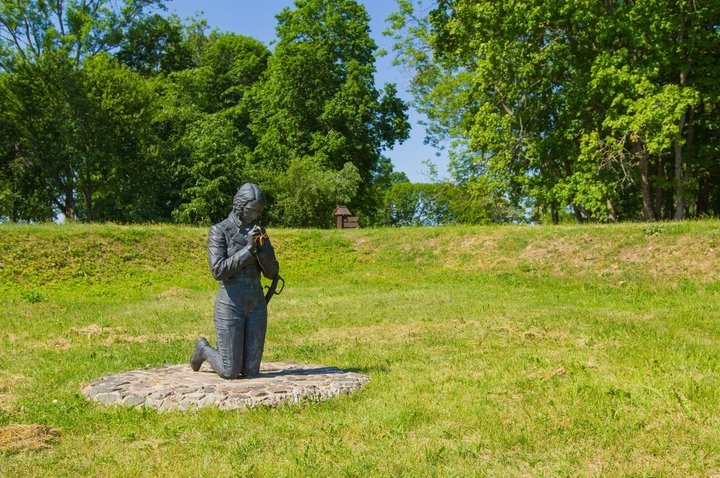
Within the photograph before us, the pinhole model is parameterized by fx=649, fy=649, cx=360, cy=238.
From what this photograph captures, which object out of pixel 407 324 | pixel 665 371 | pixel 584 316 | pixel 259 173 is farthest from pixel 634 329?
pixel 259 173

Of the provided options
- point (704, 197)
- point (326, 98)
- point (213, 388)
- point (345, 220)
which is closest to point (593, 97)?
point (704, 197)

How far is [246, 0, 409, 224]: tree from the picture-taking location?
41625mm

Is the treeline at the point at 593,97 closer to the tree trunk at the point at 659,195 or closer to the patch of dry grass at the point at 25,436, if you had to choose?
the tree trunk at the point at 659,195

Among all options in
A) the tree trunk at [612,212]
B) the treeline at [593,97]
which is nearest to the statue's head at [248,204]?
the treeline at [593,97]

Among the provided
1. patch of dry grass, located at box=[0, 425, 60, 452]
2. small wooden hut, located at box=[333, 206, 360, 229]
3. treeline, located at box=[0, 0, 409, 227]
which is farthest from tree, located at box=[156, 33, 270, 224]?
patch of dry grass, located at box=[0, 425, 60, 452]

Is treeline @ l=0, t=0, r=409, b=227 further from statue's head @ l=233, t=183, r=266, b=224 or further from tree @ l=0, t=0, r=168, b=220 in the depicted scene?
statue's head @ l=233, t=183, r=266, b=224

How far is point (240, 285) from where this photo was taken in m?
8.26

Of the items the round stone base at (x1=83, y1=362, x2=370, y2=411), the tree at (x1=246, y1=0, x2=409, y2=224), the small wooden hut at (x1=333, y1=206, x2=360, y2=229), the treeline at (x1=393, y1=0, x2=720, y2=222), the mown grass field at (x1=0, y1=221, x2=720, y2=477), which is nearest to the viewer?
the mown grass field at (x1=0, y1=221, x2=720, y2=477)

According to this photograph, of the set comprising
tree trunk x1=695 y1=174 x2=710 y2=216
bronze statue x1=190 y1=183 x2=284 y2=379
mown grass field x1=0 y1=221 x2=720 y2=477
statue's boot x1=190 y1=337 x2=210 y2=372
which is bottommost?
mown grass field x1=0 y1=221 x2=720 y2=477

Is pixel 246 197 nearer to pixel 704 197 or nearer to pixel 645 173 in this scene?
pixel 645 173

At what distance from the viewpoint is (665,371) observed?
8609 millimetres

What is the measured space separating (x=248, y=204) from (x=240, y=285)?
1039 mm

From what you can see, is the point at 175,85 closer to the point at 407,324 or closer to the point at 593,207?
the point at 593,207

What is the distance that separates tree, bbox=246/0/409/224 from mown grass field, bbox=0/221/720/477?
18504 millimetres
